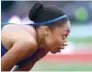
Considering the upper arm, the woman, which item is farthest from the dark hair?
the upper arm

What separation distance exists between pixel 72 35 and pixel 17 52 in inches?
99.4

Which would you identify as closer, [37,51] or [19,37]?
[19,37]

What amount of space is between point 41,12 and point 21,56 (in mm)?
198

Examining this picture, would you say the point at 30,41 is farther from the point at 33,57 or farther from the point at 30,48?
the point at 33,57

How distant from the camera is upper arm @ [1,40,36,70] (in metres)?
1.22

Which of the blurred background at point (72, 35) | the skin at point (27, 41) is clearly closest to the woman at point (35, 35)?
the skin at point (27, 41)

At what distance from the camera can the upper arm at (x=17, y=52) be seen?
122 centimetres

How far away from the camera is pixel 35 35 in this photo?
131 centimetres

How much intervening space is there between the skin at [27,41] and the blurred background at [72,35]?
1209mm

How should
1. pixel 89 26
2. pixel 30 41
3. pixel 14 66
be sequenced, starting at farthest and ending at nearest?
pixel 89 26 → pixel 14 66 → pixel 30 41

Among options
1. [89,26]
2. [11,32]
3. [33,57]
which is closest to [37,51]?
[33,57]

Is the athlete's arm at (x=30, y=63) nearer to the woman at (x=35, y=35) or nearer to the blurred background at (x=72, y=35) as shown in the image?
the woman at (x=35, y=35)

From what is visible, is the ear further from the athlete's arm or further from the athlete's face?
the athlete's arm

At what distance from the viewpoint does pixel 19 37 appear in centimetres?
126
